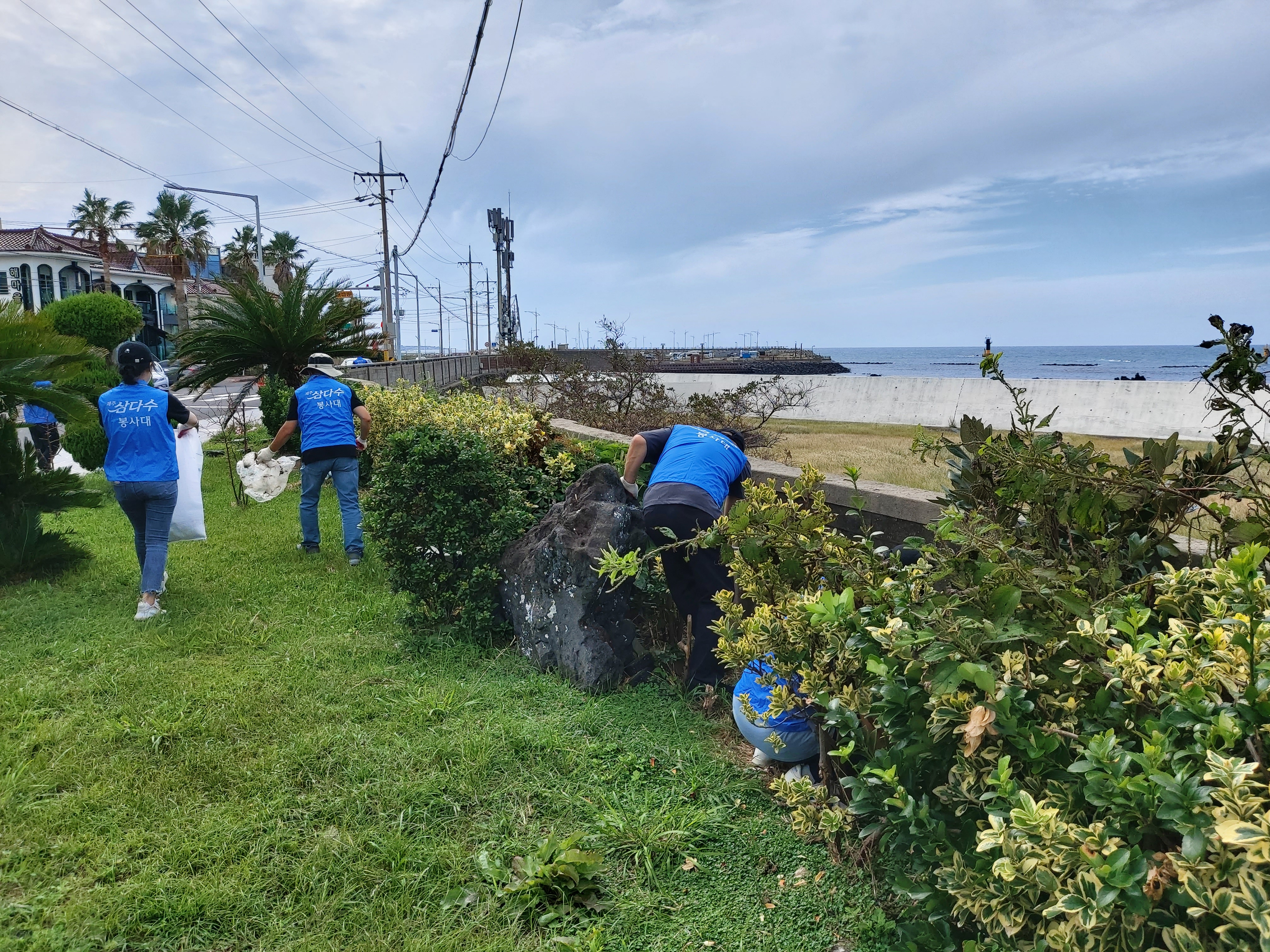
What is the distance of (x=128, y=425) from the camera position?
5.17 m

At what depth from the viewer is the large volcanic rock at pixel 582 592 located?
400 centimetres

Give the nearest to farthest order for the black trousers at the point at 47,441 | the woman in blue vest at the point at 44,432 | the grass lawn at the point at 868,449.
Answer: the black trousers at the point at 47,441, the woman in blue vest at the point at 44,432, the grass lawn at the point at 868,449

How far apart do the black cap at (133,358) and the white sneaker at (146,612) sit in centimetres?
151

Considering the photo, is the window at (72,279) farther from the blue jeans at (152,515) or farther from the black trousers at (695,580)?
the black trousers at (695,580)

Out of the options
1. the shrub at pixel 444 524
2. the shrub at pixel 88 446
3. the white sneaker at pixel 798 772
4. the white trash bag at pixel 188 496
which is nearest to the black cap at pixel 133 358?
the white trash bag at pixel 188 496

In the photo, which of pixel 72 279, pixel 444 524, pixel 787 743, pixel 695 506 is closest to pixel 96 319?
pixel 444 524

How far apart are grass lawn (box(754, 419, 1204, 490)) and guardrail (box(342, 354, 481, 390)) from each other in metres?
7.08

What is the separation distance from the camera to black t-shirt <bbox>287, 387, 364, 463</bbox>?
686 cm

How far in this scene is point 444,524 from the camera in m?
4.54

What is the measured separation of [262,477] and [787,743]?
6.77 m

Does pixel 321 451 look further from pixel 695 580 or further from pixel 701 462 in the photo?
pixel 695 580

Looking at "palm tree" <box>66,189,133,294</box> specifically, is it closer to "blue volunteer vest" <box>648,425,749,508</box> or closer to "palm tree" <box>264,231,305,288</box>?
"palm tree" <box>264,231,305,288</box>

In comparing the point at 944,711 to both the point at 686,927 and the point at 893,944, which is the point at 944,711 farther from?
the point at 686,927

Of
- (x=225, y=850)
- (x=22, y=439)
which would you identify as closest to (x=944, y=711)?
(x=225, y=850)
